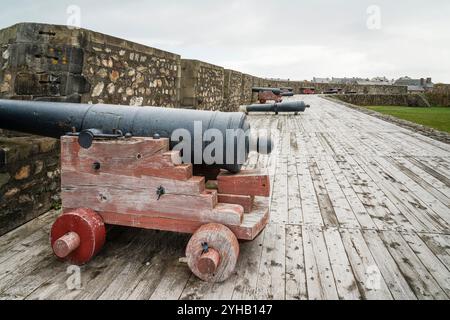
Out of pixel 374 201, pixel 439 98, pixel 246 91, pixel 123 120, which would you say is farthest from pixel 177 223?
pixel 439 98

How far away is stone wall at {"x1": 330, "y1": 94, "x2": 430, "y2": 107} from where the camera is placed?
3450 cm

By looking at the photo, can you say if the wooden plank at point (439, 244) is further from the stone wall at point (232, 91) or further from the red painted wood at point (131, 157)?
the stone wall at point (232, 91)

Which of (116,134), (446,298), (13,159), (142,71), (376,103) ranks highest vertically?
(376,103)

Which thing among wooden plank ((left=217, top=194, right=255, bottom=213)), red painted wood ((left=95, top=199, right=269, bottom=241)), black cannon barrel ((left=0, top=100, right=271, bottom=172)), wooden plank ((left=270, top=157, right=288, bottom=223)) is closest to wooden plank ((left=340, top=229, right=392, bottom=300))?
wooden plank ((left=270, top=157, right=288, bottom=223))

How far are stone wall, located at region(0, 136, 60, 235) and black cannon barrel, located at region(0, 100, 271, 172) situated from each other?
1.08 ft

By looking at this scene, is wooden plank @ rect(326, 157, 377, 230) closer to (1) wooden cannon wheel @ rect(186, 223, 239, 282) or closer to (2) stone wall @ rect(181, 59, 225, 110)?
(1) wooden cannon wheel @ rect(186, 223, 239, 282)

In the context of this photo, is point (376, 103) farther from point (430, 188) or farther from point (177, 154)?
point (177, 154)

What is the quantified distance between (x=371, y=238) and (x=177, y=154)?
1.59 metres

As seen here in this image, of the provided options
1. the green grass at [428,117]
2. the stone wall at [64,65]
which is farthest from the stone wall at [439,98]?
the stone wall at [64,65]

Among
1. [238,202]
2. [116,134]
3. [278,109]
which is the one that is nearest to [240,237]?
[238,202]

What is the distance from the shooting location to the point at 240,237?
2125 mm

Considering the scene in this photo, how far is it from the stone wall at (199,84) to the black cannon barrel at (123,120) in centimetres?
457

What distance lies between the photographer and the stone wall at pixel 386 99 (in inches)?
1358

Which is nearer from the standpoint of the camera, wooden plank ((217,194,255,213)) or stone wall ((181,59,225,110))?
wooden plank ((217,194,255,213))
